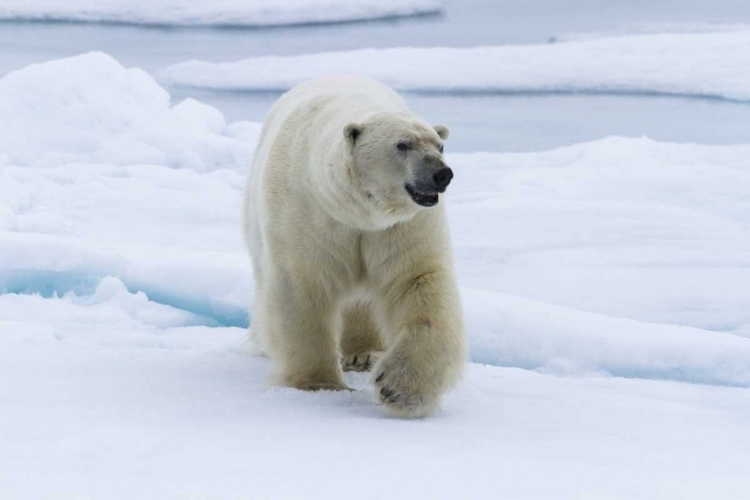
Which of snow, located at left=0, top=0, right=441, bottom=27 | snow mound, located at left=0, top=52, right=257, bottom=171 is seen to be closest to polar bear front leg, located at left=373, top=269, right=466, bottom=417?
snow mound, located at left=0, top=52, right=257, bottom=171

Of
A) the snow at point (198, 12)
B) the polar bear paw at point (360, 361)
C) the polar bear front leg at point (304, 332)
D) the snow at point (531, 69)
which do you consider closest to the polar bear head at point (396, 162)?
the polar bear front leg at point (304, 332)

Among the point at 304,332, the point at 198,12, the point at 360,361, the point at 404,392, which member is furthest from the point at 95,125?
the point at 198,12

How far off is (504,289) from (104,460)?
2.92 m

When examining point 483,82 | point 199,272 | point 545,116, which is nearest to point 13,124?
point 199,272

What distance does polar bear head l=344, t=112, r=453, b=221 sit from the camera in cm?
244

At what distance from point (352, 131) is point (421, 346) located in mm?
555

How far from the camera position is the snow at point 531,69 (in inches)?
454

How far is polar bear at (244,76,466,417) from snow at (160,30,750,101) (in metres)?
8.73

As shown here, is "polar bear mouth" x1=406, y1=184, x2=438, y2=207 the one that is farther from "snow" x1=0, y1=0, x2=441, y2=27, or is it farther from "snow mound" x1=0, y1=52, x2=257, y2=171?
"snow" x1=0, y1=0, x2=441, y2=27

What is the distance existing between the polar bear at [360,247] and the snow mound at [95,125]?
401 centimetres

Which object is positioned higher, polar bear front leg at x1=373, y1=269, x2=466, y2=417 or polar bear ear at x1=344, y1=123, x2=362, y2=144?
polar bear ear at x1=344, y1=123, x2=362, y2=144

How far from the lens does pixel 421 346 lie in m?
2.67

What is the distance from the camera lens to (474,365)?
331 cm

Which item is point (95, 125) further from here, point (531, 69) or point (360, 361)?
point (531, 69)
